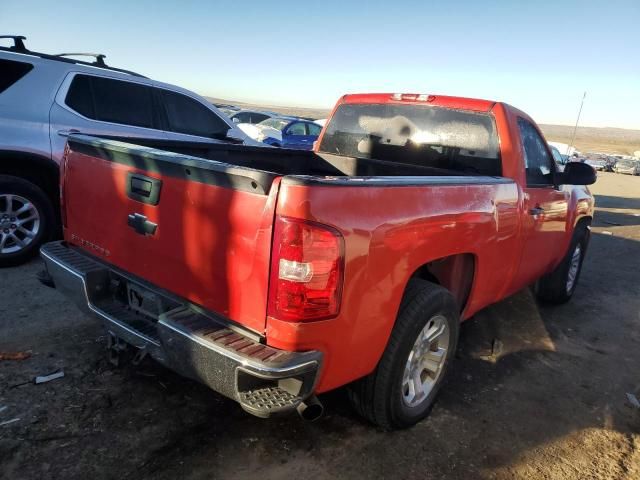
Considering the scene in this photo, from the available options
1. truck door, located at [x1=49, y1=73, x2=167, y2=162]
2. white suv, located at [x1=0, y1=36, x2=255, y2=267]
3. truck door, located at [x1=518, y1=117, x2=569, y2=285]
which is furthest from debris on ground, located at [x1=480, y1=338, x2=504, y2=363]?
truck door, located at [x1=49, y1=73, x2=167, y2=162]

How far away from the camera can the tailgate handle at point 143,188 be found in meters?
2.37

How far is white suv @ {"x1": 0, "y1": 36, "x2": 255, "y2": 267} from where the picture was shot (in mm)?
4688

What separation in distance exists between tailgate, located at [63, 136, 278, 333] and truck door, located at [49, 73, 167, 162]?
7.35 ft

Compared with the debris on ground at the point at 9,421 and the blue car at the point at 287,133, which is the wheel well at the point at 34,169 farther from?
the blue car at the point at 287,133

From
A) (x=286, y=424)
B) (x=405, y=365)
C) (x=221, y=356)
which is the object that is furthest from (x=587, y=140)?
(x=221, y=356)

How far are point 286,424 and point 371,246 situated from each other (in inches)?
49.3

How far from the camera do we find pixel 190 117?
6.05 meters

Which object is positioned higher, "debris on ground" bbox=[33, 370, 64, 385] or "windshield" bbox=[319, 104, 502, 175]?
"windshield" bbox=[319, 104, 502, 175]

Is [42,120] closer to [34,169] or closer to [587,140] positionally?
[34,169]

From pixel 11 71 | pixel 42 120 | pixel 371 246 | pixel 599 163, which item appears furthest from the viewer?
pixel 599 163

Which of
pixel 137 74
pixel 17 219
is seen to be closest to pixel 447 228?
Result: pixel 17 219

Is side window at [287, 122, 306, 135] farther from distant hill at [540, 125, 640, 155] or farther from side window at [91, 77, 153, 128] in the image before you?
distant hill at [540, 125, 640, 155]

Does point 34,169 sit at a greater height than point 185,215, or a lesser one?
lesser

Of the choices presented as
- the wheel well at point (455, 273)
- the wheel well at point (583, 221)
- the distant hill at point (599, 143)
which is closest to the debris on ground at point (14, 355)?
the wheel well at point (455, 273)
